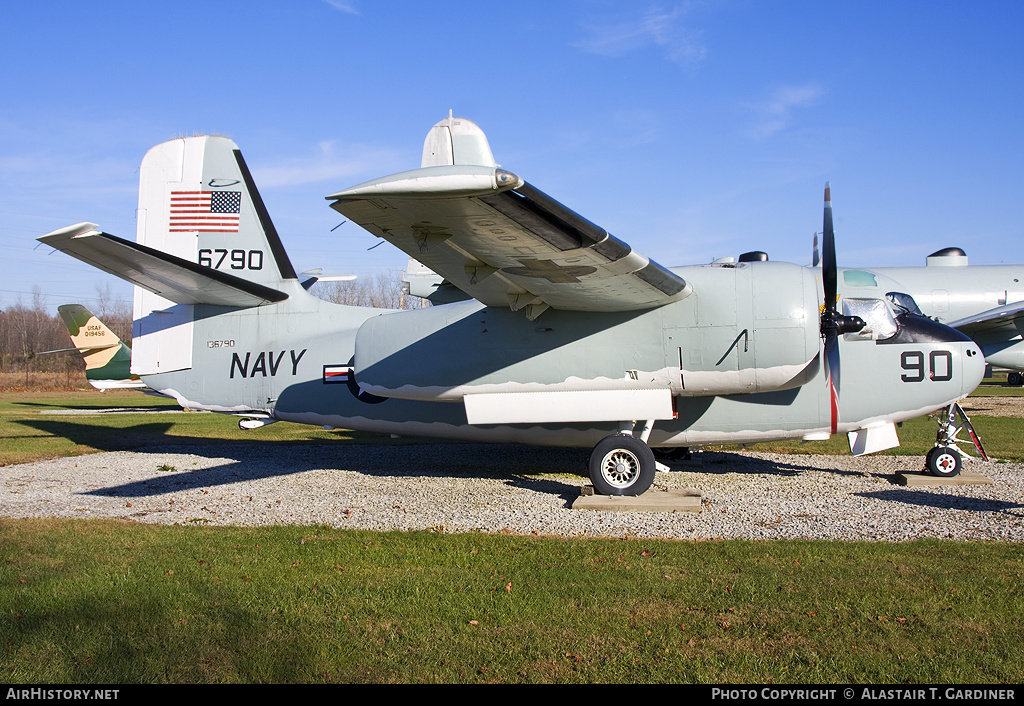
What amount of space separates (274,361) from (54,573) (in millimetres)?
6281

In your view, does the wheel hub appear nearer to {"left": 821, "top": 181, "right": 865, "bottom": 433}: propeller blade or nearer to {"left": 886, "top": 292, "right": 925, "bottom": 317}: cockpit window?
{"left": 821, "top": 181, "right": 865, "bottom": 433}: propeller blade

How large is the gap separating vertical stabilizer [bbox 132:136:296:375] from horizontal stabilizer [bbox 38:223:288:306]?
76cm

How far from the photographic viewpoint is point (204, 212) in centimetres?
1228

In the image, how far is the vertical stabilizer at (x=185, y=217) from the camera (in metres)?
12.2

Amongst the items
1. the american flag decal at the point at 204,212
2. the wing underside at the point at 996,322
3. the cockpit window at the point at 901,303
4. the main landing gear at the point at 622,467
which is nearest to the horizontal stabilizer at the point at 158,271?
the american flag decal at the point at 204,212

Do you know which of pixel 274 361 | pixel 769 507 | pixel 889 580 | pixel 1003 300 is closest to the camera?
pixel 889 580

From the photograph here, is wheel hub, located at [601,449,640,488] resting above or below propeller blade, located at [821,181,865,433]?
below

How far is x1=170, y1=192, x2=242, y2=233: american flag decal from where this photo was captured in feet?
40.3

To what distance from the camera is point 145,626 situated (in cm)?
477

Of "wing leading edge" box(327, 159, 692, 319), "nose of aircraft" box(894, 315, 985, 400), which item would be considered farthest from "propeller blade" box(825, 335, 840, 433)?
"wing leading edge" box(327, 159, 692, 319)

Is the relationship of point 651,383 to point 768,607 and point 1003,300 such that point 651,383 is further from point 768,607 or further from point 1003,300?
point 1003,300

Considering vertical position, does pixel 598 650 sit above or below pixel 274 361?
below

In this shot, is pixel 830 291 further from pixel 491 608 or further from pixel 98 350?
pixel 98 350

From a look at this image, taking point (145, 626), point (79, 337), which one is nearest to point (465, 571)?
point (145, 626)
